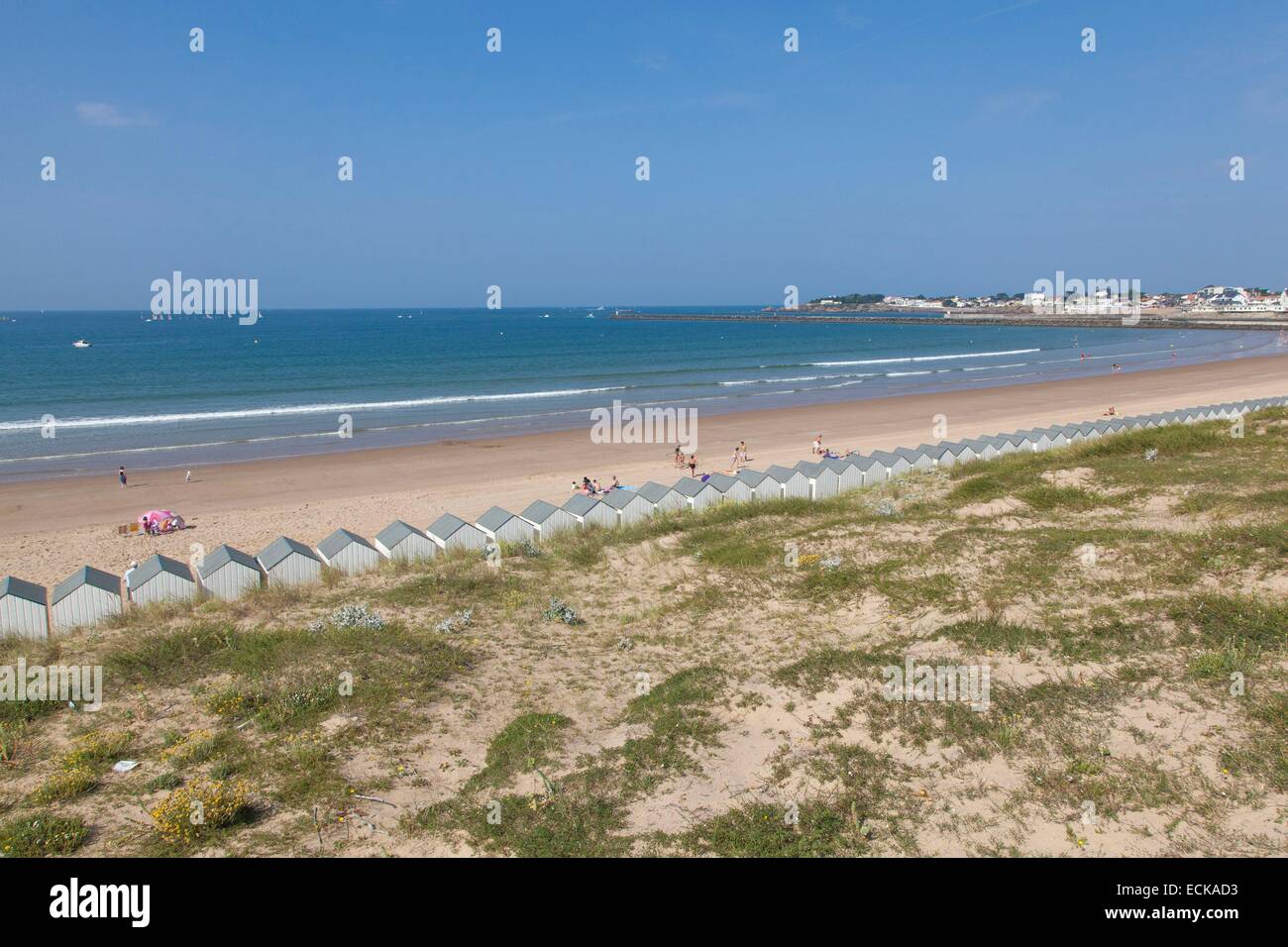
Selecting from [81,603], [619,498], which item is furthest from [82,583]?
[619,498]

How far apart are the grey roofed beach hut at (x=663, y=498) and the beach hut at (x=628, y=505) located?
0.59ft

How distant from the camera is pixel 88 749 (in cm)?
765

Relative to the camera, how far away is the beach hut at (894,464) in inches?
824

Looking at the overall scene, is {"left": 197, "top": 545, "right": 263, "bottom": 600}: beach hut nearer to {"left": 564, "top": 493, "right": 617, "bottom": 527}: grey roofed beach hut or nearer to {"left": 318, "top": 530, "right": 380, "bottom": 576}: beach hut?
{"left": 318, "top": 530, "right": 380, "bottom": 576}: beach hut

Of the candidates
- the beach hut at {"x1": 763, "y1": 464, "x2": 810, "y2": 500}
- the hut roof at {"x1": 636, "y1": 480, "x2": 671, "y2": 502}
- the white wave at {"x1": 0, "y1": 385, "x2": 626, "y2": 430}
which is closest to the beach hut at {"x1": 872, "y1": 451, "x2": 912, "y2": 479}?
the beach hut at {"x1": 763, "y1": 464, "x2": 810, "y2": 500}

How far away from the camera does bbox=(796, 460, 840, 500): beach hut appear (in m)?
19.5

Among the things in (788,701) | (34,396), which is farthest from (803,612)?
(34,396)

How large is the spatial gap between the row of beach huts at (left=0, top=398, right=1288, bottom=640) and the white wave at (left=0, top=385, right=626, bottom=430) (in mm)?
32032

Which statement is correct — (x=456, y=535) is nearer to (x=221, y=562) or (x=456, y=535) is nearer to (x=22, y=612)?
(x=221, y=562)

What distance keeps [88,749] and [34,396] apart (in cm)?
5945

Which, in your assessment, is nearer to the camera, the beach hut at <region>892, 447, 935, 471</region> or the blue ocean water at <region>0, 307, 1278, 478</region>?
the beach hut at <region>892, 447, 935, 471</region>

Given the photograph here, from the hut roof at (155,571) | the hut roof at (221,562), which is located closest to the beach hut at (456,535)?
the hut roof at (221,562)

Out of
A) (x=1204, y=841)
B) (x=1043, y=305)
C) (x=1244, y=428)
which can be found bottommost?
(x=1204, y=841)

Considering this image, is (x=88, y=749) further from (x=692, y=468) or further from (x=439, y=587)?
(x=692, y=468)
